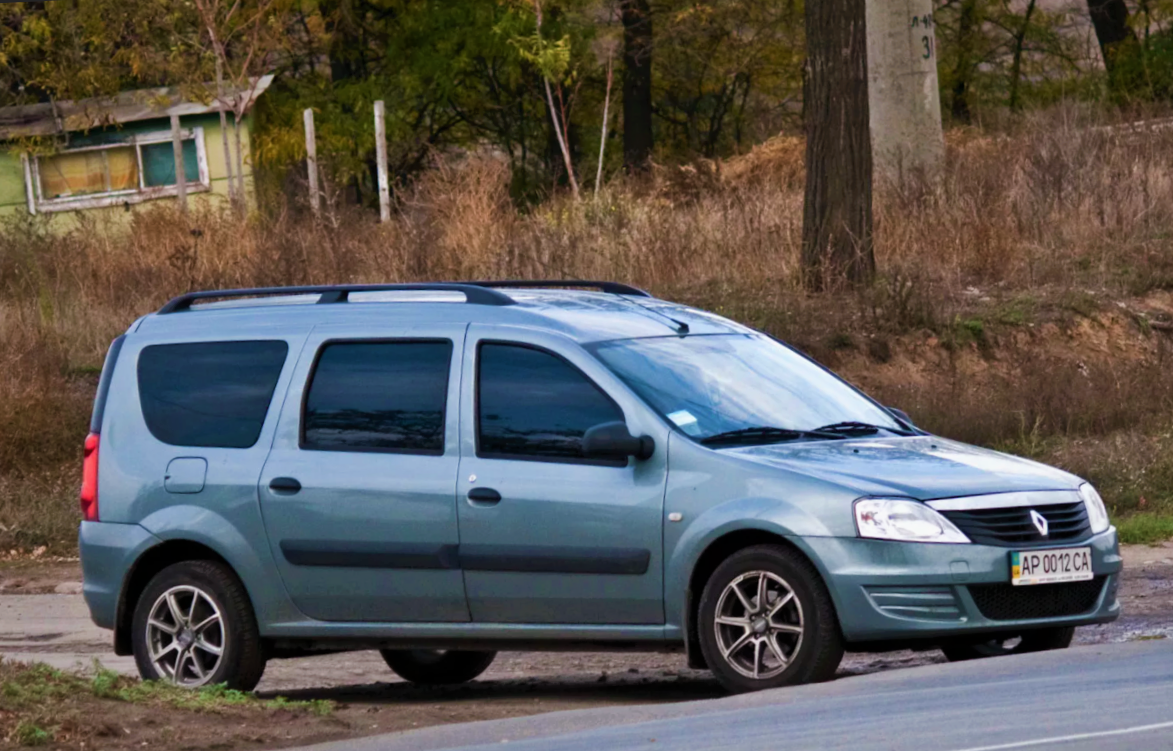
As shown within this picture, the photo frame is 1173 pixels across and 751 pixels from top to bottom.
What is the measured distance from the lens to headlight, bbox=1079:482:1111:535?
26.9 feet

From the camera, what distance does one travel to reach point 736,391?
8.64m

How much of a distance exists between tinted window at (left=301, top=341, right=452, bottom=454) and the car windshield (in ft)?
2.55

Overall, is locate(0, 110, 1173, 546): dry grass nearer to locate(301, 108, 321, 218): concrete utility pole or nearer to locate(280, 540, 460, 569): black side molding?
locate(301, 108, 321, 218): concrete utility pole

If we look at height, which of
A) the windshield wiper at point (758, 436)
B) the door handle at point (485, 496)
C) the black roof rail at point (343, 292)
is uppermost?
the black roof rail at point (343, 292)

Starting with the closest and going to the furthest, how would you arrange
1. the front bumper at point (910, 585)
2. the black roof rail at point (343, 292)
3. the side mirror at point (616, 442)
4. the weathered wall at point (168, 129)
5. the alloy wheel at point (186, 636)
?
the front bumper at point (910, 585)
the side mirror at point (616, 442)
the black roof rail at point (343, 292)
the alloy wheel at point (186, 636)
the weathered wall at point (168, 129)

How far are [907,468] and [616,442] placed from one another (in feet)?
3.84

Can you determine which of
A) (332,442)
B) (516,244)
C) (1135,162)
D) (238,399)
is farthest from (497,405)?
(1135,162)

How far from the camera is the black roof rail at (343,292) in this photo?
29.3 ft

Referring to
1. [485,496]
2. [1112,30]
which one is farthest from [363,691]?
[1112,30]

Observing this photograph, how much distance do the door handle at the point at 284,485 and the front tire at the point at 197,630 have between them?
0.49m

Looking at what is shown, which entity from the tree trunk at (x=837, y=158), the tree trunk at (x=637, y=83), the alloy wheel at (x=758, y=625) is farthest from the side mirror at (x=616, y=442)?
the tree trunk at (x=637, y=83)

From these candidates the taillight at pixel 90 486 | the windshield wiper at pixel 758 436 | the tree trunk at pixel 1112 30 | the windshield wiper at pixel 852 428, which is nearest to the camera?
the windshield wiper at pixel 758 436

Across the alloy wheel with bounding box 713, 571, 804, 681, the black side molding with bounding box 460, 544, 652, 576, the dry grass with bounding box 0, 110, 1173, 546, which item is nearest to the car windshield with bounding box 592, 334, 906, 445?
the black side molding with bounding box 460, 544, 652, 576

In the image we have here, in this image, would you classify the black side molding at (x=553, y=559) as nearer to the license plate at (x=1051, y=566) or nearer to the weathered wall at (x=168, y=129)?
the license plate at (x=1051, y=566)
